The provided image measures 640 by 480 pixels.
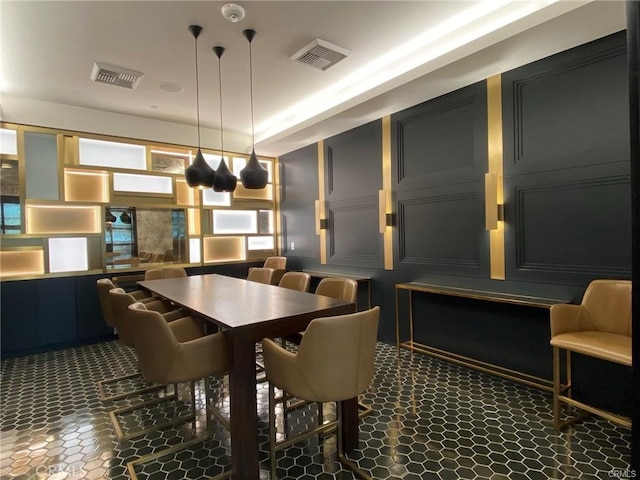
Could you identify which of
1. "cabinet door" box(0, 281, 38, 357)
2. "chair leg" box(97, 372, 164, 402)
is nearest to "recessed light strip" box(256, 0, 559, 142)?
"chair leg" box(97, 372, 164, 402)

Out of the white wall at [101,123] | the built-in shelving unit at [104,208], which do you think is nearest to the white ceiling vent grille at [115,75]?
the white wall at [101,123]

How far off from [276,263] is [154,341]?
147 inches

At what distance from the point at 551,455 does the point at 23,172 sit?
563cm

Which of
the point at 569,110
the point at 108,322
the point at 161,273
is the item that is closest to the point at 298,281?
the point at 108,322

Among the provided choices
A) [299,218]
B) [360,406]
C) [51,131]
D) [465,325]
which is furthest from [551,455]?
A: [51,131]

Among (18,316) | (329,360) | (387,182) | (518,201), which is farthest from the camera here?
(387,182)

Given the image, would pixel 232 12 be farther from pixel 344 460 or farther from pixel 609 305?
pixel 609 305

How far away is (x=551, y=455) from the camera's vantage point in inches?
80.8

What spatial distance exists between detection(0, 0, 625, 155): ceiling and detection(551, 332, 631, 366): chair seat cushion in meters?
2.08

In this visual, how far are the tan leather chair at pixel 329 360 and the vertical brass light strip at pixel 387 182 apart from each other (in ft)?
7.99

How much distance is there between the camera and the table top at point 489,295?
270 centimetres

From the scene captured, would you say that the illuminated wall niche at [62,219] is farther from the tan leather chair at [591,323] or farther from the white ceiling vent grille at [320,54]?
the tan leather chair at [591,323]

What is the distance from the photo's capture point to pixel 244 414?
1.85 metres

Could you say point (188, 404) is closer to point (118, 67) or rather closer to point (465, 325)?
point (465, 325)
